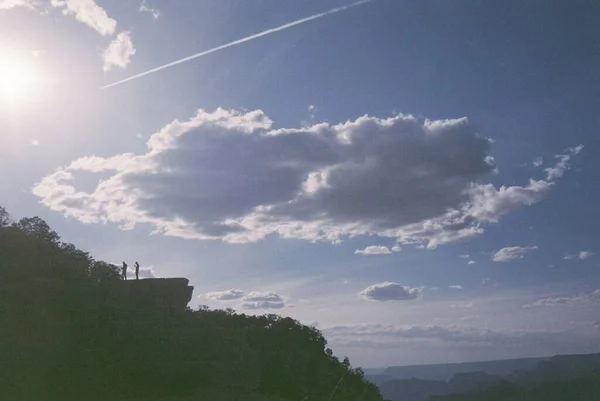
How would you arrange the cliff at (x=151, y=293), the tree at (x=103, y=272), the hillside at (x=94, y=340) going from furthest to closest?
the tree at (x=103, y=272)
the cliff at (x=151, y=293)
the hillside at (x=94, y=340)

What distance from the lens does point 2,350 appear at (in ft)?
160

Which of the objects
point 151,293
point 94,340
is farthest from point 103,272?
point 94,340

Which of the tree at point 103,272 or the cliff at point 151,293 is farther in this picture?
the tree at point 103,272

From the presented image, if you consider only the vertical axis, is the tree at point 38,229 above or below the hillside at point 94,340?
above

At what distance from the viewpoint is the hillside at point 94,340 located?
51.2m

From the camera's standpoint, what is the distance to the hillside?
51.2 meters

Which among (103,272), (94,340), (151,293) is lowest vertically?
(94,340)

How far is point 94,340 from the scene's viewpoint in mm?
55719

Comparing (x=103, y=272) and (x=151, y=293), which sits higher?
(x=103, y=272)

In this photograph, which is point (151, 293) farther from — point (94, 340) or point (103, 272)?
point (94, 340)

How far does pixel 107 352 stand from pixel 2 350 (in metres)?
9.03

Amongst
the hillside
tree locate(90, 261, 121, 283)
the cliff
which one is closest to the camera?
the hillside

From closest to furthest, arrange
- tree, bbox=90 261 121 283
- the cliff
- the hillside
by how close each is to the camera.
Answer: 1. the hillside
2. the cliff
3. tree, bbox=90 261 121 283

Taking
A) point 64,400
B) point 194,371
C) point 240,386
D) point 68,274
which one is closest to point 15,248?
point 68,274
